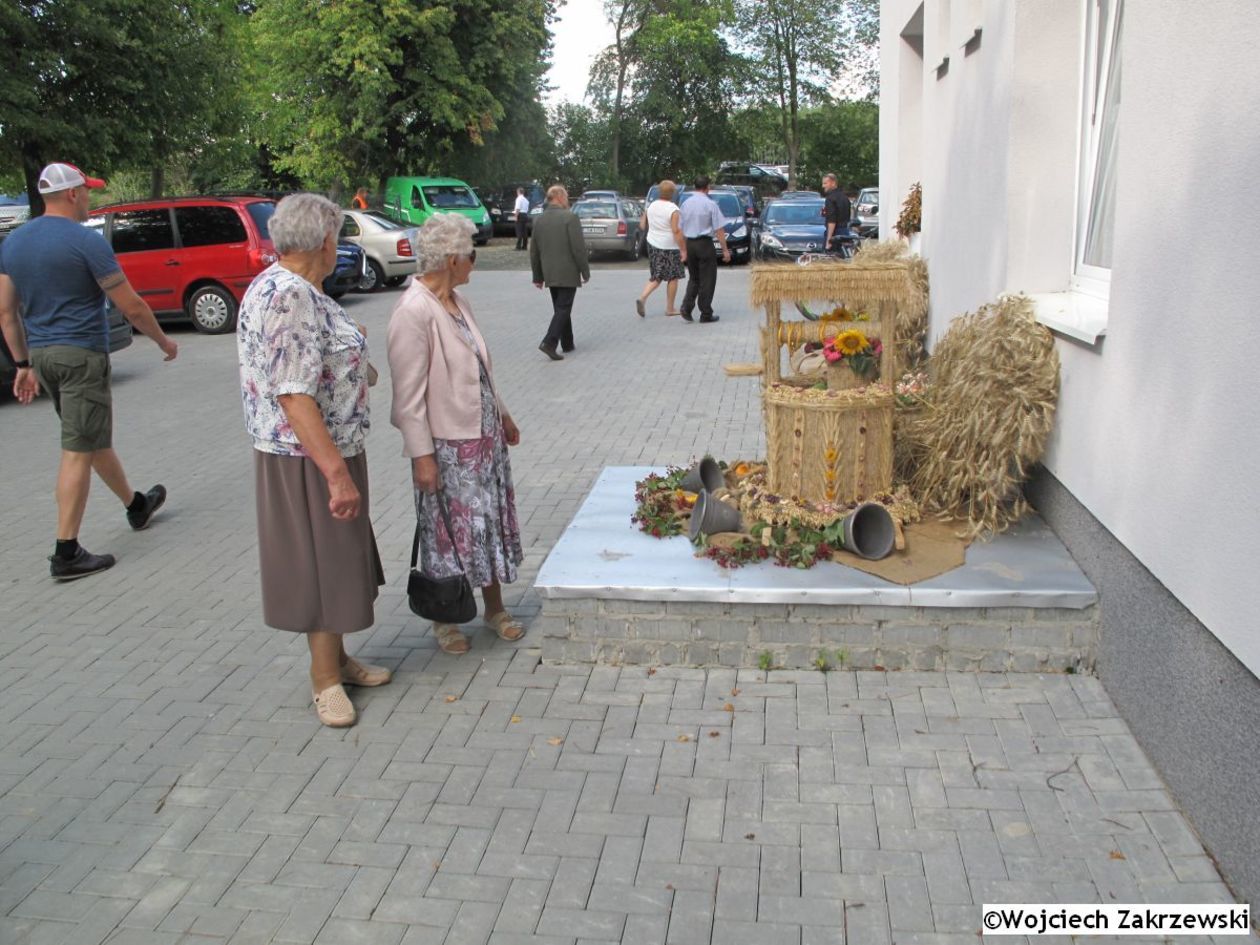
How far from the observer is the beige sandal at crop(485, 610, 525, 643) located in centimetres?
481

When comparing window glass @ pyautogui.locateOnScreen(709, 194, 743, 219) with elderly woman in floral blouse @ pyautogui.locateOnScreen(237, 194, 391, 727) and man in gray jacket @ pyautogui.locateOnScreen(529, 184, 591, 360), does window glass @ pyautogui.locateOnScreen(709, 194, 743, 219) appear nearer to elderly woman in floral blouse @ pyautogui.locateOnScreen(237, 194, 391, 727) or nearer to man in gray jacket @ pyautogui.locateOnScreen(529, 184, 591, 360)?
man in gray jacket @ pyautogui.locateOnScreen(529, 184, 591, 360)

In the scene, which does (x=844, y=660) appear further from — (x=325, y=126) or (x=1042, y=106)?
(x=325, y=126)

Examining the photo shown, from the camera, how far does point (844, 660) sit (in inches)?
172

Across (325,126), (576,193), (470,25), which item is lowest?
(576,193)

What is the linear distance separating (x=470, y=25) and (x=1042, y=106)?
2800 centimetres

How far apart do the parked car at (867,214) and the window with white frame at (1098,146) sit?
1711 cm

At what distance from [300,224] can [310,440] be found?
2.39ft

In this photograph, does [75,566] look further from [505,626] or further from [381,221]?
[381,221]

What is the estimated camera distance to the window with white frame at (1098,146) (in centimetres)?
461

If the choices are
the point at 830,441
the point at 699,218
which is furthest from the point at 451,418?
the point at 699,218

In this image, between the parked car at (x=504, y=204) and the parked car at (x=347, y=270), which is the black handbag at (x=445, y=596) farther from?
the parked car at (x=504, y=204)

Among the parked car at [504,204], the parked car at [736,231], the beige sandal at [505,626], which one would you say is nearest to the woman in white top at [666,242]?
the parked car at [736,231]

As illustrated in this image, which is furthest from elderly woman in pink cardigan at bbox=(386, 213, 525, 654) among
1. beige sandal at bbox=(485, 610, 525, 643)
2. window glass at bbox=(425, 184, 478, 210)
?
window glass at bbox=(425, 184, 478, 210)

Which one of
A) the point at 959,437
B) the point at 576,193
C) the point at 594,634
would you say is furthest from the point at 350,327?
the point at 576,193
